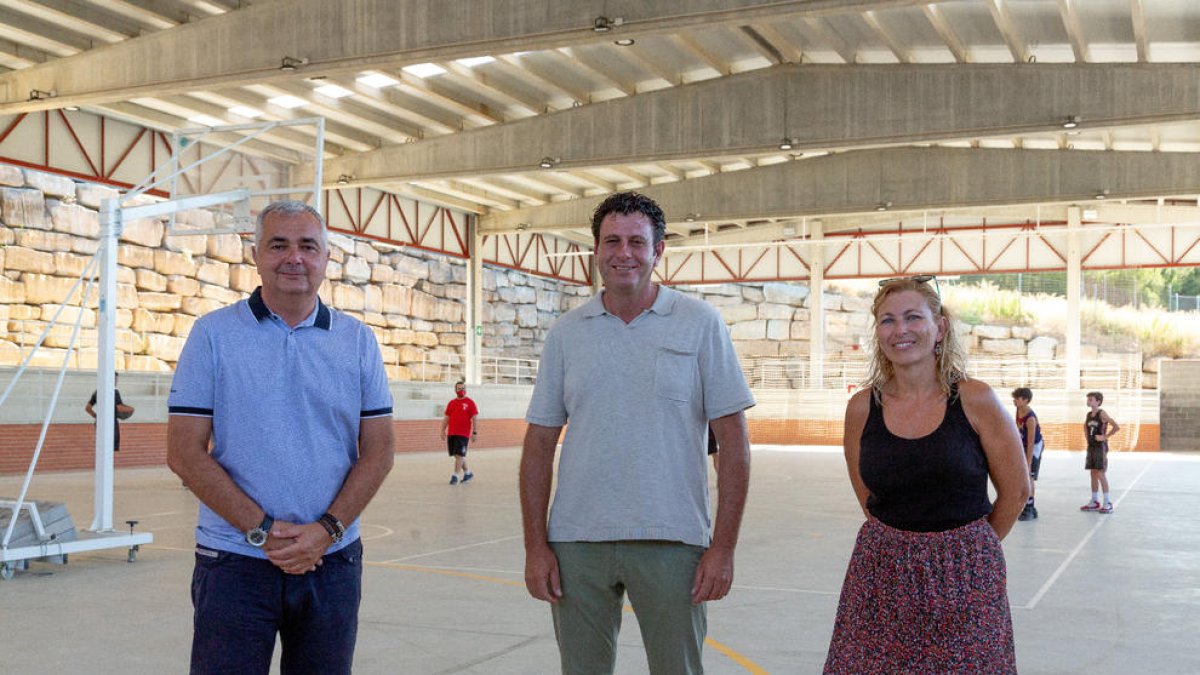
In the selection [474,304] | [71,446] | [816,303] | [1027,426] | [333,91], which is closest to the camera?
[1027,426]

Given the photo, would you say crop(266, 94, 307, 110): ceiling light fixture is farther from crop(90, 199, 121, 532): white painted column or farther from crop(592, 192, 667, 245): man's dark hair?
crop(592, 192, 667, 245): man's dark hair

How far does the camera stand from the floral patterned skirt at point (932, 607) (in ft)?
11.7

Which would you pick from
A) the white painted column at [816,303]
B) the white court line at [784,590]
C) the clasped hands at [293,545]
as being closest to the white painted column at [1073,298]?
the white painted column at [816,303]

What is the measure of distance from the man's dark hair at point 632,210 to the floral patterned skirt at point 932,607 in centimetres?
122

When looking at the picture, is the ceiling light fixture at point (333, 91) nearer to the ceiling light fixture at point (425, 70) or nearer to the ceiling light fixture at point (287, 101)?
the ceiling light fixture at point (287, 101)

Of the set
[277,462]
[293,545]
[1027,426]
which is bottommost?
[1027,426]

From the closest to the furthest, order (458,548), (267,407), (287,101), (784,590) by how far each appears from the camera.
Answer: (267,407)
(784,590)
(458,548)
(287,101)

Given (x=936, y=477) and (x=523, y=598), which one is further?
(x=523, y=598)

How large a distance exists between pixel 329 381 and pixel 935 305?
6.42 ft

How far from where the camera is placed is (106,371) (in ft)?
35.7

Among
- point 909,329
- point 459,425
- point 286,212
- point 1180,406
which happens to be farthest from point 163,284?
point 1180,406

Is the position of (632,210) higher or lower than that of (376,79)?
lower

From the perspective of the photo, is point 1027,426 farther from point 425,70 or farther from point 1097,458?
point 425,70

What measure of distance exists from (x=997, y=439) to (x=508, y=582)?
6.69 metres
